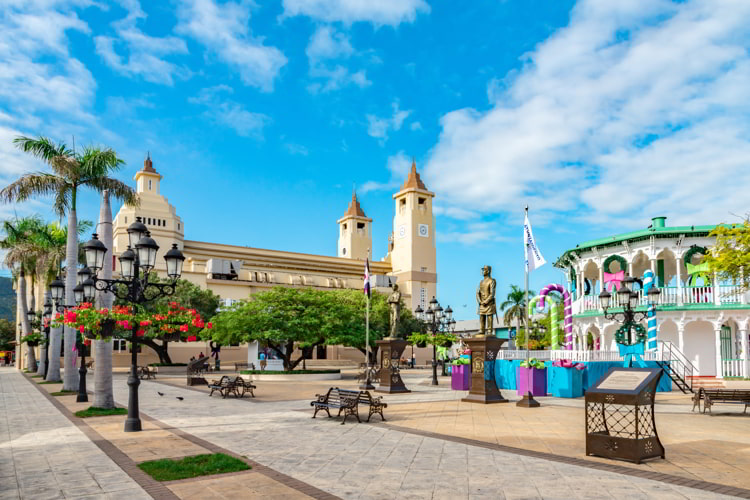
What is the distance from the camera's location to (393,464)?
9.24 metres

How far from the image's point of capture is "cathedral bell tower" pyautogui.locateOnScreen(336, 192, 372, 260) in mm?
90125

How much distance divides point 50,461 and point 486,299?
1325 centimetres

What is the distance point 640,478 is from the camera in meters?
8.26

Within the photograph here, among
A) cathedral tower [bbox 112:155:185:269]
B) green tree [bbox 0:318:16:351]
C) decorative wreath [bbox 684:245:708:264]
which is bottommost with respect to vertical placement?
green tree [bbox 0:318:16:351]

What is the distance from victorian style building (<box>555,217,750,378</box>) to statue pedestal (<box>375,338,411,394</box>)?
1150 centimetres

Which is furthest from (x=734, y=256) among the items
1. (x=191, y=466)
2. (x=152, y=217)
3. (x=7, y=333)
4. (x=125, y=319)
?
(x=7, y=333)

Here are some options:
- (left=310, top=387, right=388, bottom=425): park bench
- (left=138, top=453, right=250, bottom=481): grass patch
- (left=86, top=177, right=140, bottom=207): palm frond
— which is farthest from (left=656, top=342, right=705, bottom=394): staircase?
(left=86, top=177, right=140, bottom=207): palm frond

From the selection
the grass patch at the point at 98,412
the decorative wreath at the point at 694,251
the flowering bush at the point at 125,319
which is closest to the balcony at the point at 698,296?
the decorative wreath at the point at 694,251

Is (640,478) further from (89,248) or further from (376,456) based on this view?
(89,248)

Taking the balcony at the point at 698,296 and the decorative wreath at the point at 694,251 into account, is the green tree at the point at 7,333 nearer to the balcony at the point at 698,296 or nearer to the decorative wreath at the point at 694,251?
the balcony at the point at 698,296

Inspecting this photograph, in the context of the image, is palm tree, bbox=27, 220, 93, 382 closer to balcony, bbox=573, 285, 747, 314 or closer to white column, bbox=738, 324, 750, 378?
balcony, bbox=573, 285, 747, 314

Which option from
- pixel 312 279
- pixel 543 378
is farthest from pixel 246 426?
pixel 312 279

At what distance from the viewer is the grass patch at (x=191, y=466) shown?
27.6 feet

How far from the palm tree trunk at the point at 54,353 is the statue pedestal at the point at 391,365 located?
1475 cm
